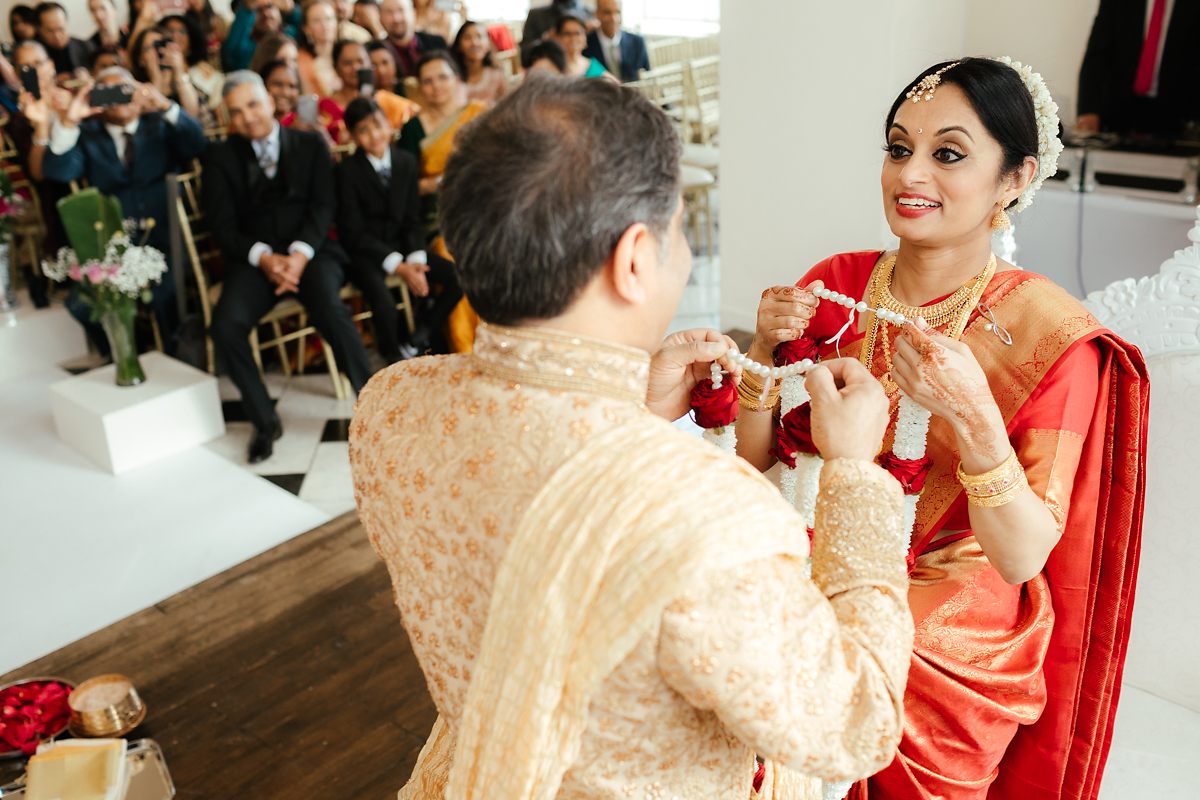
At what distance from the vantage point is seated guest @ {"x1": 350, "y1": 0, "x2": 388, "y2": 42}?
23.9ft

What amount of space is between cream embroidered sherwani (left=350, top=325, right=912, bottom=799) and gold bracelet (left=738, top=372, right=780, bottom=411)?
0.55 meters

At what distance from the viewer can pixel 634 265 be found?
0.89 meters

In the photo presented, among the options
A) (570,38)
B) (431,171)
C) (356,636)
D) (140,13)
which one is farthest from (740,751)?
(140,13)

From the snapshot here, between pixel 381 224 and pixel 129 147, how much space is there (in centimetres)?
124

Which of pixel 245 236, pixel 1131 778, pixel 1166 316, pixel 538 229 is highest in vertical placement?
pixel 538 229

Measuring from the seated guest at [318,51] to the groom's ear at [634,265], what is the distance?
18.6ft

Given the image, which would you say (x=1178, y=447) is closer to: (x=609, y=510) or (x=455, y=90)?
(x=609, y=510)

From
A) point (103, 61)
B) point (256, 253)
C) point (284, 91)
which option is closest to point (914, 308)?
point (256, 253)

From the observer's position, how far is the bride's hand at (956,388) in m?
1.30

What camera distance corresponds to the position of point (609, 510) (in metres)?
0.86

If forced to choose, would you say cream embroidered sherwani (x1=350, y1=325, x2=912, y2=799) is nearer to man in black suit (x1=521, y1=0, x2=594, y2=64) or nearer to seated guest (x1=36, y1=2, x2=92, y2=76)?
man in black suit (x1=521, y1=0, x2=594, y2=64)

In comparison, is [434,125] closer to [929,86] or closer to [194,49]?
[194,49]

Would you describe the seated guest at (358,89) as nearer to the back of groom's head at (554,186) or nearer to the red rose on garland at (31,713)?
the red rose on garland at (31,713)

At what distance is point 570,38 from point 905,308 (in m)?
5.00
